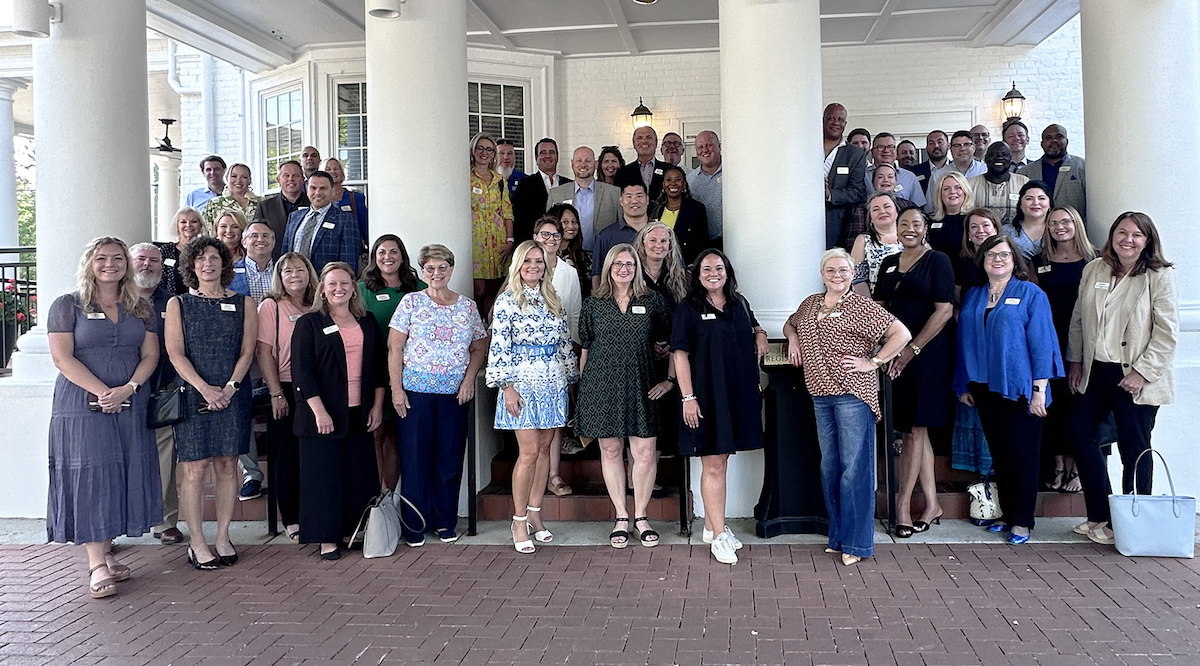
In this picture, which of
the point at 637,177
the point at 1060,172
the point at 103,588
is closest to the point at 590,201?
the point at 637,177

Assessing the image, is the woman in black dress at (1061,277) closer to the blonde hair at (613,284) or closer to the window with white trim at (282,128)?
the blonde hair at (613,284)

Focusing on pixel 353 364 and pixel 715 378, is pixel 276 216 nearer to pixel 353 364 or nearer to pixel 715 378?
pixel 353 364

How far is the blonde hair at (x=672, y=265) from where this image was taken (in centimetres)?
502

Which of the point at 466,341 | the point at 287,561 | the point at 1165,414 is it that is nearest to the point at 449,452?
the point at 466,341

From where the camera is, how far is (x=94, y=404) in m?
4.46

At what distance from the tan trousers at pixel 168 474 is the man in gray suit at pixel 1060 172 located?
618 cm

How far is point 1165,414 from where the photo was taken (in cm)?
544

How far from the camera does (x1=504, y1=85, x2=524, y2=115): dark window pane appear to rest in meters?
10.6

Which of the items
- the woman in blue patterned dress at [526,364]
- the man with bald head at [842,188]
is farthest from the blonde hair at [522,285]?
the man with bald head at [842,188]

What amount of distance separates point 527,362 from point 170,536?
239 cm

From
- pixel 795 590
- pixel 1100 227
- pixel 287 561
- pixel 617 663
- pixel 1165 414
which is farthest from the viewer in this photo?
pixel 1100 227

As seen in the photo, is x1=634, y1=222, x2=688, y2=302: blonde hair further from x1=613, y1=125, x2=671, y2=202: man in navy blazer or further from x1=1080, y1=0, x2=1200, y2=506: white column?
x1=1080, y1=0, x2=1200, y2=506: white column

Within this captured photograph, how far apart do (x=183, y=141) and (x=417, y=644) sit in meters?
9.16

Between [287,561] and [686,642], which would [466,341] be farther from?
[686,642]
